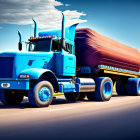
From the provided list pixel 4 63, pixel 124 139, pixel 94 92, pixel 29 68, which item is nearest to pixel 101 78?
pixel 94 92

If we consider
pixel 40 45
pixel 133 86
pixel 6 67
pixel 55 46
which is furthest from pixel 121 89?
pixel 6 67

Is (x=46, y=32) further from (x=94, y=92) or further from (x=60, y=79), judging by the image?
(x=94, y=92)

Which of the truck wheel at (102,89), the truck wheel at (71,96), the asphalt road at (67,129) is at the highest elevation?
the truck wheel at (102,89)

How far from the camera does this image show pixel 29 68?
9.85 metres

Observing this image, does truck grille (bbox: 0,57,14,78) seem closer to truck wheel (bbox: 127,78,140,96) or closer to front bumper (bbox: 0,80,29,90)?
front bumper (bbox: 0,80,29,90)

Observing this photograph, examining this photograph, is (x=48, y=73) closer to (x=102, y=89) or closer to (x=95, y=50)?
(x=95, y=50)

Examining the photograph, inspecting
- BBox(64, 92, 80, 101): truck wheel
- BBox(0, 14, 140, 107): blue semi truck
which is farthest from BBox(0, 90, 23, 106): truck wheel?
BBox(64, 92, 80, 101): truck wheel

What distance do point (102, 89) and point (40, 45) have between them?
387 cm

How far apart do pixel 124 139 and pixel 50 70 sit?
6.20 meters

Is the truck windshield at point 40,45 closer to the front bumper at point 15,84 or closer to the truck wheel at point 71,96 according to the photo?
the front bumper at point 15,84

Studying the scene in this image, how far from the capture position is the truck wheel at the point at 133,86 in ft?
55.1

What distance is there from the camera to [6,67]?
9664 mm

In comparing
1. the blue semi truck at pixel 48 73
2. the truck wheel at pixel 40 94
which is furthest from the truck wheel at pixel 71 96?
the truck wheel at pixel 40 94

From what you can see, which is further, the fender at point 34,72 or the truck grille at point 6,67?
the truck grille at point 6,67
